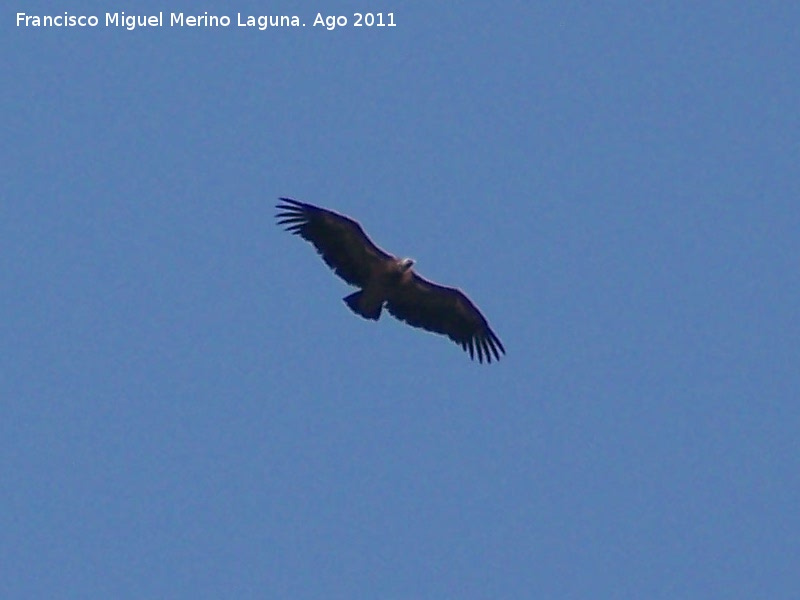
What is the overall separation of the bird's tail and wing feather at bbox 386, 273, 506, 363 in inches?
18.0

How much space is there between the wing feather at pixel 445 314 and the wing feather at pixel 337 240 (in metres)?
0.69

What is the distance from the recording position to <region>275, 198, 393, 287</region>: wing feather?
29.0 m

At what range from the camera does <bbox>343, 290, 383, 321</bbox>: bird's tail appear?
1140 inches

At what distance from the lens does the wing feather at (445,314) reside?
29.5 meters

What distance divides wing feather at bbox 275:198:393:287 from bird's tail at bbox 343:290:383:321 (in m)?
0.23

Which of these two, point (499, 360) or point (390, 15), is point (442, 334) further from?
point (390, 15)

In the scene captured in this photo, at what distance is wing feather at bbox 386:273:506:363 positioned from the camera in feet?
96.9

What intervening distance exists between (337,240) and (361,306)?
1.10 meters

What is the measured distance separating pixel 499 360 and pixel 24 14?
→ 10061 millimetres

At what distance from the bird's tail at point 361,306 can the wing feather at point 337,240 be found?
231 mm

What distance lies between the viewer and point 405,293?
29516 mm

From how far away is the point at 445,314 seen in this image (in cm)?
3000

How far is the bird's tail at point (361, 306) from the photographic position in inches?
1140

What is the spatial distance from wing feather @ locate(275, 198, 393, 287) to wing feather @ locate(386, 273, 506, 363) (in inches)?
27.3
